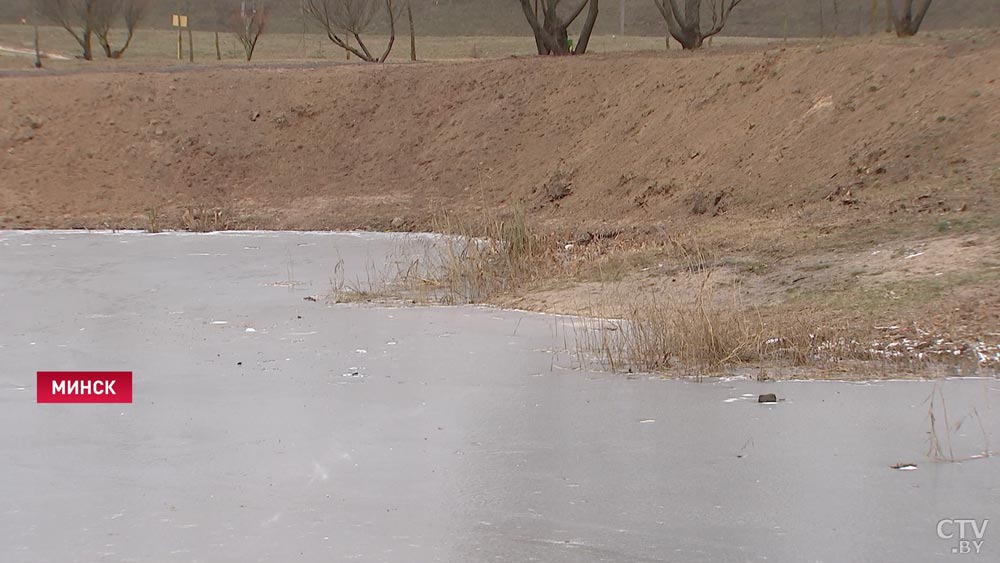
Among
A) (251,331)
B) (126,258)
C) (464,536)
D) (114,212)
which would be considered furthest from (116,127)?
(464,536)

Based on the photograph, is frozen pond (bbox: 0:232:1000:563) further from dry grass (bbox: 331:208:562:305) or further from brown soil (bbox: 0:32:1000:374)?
brown soil (bbox: 0:32:1000:374)

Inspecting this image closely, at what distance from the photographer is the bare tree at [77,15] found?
4108 centimetres

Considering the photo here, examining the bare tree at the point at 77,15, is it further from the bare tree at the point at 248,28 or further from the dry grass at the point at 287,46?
the bare tree at the point at 248,28

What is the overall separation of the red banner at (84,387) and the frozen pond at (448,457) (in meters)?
0.12

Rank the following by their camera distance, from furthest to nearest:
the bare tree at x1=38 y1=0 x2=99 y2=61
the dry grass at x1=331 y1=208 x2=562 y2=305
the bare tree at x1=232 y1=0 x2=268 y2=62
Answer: the bare tree at x1=232 y1=0 x2=268 y2=62
the bare tree at x1=38 y1=0 x2=99 y2=61
the dry grass at x1=331 y1=208 x2=562 y2=305

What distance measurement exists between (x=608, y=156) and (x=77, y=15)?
32.7m

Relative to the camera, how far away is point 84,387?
8.51 m

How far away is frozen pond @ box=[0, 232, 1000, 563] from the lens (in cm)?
552

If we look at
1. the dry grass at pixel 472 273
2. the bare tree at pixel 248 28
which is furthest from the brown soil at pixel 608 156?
the bare tree at pixel 248 28

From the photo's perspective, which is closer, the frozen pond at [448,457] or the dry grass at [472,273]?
the frozen pond at [448,457]

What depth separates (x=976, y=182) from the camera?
45.3 ft

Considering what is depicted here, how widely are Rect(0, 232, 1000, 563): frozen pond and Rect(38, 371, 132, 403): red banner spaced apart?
116mm

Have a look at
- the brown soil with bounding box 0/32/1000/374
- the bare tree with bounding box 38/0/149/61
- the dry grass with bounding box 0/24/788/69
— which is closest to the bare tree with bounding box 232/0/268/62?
the dry grass with bounding box 0/24/788/69

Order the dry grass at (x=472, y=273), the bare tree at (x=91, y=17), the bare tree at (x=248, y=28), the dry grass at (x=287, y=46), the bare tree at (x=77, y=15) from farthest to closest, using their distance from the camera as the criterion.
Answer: the dry grass at (x=287, y=46), the bare tree at (x=248, y=28), the bare tree at (x=91, y=17), the bare tree at (x=77, y=15), the dry grass at (x=472, y=273)
